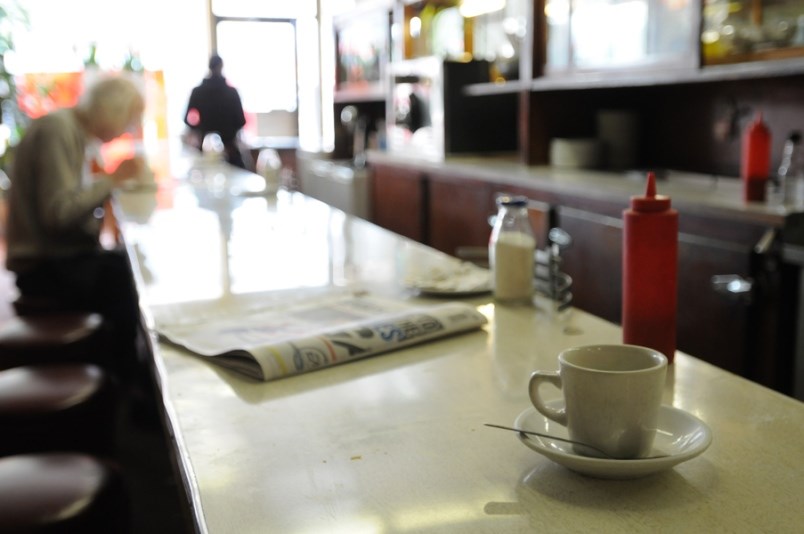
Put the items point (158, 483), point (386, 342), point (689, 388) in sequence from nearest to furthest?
point (689, 388) → point (386, 342) → point (158, 483)

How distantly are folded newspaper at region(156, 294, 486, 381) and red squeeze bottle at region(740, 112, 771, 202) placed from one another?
1.50 metres

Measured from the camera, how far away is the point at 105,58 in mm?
7328

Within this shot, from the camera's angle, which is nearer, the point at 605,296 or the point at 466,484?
the point at 466,484

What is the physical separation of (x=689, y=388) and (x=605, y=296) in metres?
1.99

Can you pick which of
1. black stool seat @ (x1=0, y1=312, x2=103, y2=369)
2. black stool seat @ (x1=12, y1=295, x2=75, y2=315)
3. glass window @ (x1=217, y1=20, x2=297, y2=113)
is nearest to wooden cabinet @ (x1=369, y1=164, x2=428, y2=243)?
black stool seat @ (x1=12, y1=295, x2=75, y2=315)

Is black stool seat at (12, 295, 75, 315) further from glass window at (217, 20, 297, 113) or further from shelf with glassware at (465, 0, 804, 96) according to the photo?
glass window at (217, 20, 297, 113)

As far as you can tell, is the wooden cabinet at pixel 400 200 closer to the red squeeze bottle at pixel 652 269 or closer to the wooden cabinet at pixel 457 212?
the wooden cabinet at pixel 457 212

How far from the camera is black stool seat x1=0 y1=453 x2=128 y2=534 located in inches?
48.8

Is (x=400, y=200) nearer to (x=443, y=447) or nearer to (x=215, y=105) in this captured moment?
(x=215, y=105)

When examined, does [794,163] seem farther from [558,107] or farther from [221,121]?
[221,121]

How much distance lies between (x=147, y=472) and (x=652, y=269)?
203 centimetres

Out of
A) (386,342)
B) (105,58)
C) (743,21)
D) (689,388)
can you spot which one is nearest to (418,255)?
(386,342)

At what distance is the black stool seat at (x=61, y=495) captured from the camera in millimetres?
1239

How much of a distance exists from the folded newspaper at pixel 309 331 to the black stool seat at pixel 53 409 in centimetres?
43
